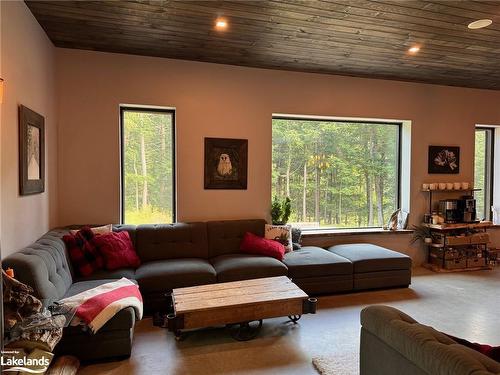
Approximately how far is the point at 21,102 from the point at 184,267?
6.81 feet

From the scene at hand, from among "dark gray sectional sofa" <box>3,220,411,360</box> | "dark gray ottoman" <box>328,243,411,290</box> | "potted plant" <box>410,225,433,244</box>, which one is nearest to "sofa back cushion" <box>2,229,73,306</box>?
"dark gray sectional sofa" <box>3,220,411,360</box>

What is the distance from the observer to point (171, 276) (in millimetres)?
3258

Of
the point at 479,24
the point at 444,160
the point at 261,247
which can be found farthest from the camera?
the point at 444,160

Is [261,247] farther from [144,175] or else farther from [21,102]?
[21,102]

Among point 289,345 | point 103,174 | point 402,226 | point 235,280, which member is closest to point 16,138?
point 103,174

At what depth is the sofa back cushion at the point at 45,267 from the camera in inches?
88.7

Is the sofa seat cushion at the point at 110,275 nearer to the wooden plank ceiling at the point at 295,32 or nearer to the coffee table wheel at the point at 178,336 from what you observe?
the coffee table wheel at the point at 178,336

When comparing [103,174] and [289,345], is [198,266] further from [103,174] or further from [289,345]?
[103,174]

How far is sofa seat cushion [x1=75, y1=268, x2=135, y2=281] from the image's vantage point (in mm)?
3123

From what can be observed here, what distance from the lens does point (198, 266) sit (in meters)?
3.46

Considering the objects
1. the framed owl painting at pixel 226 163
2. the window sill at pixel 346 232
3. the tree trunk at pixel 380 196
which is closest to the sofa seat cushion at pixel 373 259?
the window sill at pixel 346 232

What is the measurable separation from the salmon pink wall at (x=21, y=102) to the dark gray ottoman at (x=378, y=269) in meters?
3.45

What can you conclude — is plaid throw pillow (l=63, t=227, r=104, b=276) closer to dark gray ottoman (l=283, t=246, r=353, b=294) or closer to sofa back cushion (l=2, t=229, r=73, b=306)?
sofa back cushion (l=2, t=229, r=73, b=306)

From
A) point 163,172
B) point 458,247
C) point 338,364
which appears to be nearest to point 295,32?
point 163,172
